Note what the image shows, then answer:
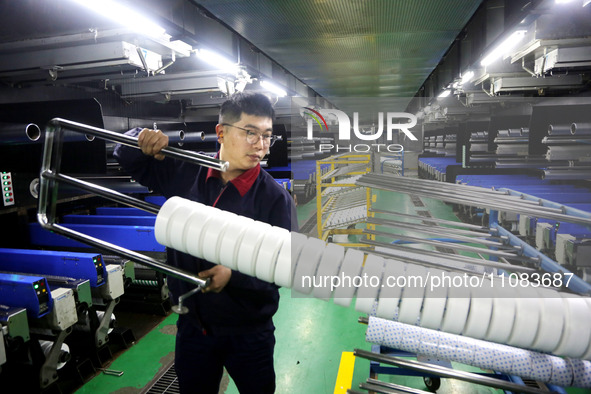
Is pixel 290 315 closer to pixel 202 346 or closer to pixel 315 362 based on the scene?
pixel 315 362

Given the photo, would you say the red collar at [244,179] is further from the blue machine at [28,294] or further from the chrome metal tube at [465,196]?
the blue machine at [28,294]

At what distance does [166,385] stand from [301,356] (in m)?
1.14

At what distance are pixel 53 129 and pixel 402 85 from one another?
7525mm

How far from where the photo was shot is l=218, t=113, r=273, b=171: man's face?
5.64 feet

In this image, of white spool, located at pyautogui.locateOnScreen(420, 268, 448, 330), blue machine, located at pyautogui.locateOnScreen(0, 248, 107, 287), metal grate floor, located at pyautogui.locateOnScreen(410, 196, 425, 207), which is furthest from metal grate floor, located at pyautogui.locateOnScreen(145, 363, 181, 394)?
metal grate floor, located at pyautogui.locateOnScreen(410, 196, 425, 207)

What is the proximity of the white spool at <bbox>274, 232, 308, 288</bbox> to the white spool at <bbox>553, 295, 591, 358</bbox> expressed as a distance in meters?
0.90

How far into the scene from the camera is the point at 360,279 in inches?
48.1

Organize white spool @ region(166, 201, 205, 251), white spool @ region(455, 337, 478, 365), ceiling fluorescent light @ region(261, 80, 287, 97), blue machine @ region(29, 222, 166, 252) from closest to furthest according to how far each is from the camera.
A: white spool @ region(166, 201, 205, 251), white spool @ region(455, 337, 478, 365), blue machine @ region(29, 222, 166, 252), ceiling fluorescent light @ region(261, 80, 287, 97)

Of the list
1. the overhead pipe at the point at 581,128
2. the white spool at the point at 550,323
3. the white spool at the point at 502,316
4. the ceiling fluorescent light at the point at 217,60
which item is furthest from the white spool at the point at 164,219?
A: the overhead pipe at the point at 581,128

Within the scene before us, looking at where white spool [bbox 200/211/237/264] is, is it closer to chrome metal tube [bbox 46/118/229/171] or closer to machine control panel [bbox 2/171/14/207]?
chrome metal tube [bbox 46/118/229/171]

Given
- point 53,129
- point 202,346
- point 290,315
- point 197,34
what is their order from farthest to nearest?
1. point 290,315
2. point 197,34
3. point 202,346
4. point 53,129

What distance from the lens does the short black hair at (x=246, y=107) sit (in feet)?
5.67

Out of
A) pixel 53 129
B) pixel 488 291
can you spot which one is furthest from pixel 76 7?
pixel 488 291

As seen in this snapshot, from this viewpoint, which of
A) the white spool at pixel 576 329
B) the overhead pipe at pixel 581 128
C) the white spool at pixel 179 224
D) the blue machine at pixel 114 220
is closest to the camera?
the white spool at pixel 576 329
